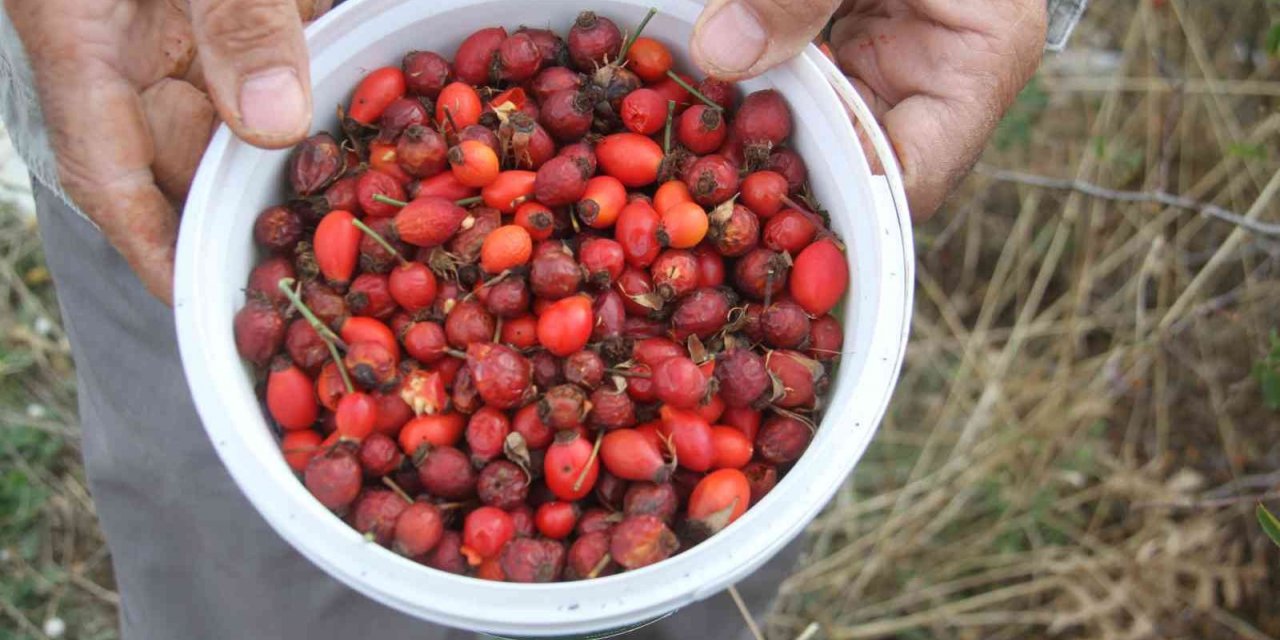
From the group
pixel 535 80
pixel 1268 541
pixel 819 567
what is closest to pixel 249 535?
pixel 535 80

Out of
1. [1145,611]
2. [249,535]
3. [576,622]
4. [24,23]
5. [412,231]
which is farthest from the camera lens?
[1145,611]

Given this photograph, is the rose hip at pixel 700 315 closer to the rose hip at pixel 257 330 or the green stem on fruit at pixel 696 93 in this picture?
the green stem on fruit at pixel 696 93

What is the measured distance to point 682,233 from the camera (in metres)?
1.94

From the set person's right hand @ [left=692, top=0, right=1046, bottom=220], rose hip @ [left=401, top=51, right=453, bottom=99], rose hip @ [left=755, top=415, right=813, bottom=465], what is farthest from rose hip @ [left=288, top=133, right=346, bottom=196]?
person's right hand @ [left=692, top=0, right=1046, bottom=220]

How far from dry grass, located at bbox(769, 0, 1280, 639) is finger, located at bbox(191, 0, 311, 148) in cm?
237

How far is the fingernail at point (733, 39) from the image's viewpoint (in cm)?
187

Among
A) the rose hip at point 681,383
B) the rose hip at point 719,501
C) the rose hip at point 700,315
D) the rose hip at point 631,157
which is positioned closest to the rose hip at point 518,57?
the rose hip at point 631,157

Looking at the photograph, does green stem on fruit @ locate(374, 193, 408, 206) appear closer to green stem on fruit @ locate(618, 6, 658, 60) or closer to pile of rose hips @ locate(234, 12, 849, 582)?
pile of rose hips @ locate(234, 12, 849, 582)

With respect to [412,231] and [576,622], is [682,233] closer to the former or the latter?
[412,231]

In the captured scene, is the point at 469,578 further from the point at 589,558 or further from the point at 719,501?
the point at 719,501

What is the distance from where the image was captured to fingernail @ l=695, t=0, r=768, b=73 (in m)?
1.87

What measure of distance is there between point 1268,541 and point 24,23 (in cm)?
389

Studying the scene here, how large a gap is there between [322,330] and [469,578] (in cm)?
55

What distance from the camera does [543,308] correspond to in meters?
1.96
